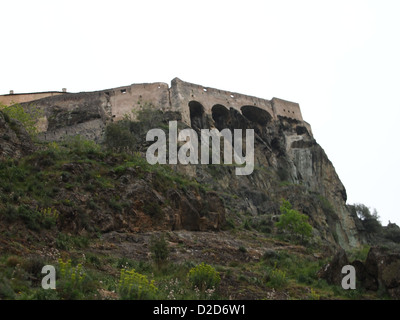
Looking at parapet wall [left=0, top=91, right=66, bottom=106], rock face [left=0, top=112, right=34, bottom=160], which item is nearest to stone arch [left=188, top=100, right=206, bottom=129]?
parapet wall [left=0, top=91, right=66, bottom=106]

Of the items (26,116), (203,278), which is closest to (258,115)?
(26,116)

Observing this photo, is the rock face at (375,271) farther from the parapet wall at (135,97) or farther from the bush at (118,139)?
the parapet wall at (135,97)

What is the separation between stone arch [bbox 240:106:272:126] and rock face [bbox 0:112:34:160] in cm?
3307

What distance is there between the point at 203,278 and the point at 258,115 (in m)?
41.8

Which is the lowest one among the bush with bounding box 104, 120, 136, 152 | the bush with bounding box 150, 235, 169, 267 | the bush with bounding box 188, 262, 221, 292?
the bush with bounding box 188, 262, 221, 292

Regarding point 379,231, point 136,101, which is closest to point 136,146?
point 136,101

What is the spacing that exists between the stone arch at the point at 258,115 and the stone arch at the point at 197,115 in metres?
6.53

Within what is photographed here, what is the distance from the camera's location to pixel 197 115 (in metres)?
49.4

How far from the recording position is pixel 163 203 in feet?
76.5

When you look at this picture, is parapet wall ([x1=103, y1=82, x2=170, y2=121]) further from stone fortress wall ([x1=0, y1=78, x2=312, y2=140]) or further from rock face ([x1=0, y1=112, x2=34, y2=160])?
rock face ([x1=0, y1=112, x2=34, y2=160])

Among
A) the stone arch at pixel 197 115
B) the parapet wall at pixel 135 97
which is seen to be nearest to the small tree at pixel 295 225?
the stone arch at pixel 197 115

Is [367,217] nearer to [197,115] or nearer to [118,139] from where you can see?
[197,115]

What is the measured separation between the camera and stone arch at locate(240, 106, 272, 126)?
179 feet
